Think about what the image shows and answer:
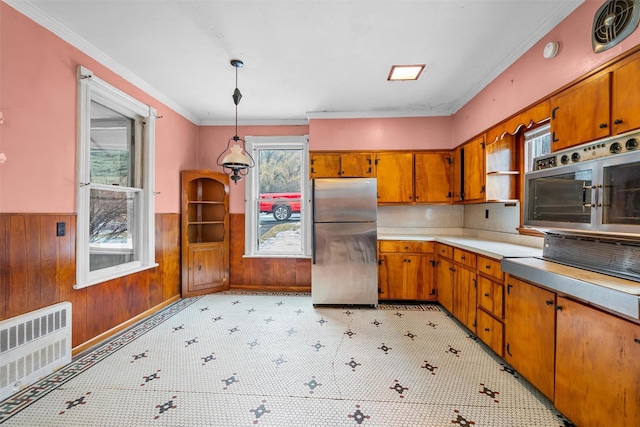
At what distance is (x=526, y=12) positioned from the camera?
1.92 metres

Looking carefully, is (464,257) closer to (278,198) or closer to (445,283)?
(445,283)

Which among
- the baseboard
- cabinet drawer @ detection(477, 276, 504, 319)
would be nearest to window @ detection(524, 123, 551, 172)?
cabinet drawer @ detection(477, 276, 504, 319)

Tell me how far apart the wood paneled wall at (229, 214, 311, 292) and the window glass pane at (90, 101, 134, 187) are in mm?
1593

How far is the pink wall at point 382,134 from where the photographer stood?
12.5ft

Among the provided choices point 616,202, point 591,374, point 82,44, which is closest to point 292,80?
point 82,44

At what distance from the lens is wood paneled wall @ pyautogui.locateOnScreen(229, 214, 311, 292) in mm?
4180

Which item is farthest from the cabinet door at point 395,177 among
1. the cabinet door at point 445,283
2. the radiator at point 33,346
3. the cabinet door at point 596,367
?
the radiator at point 33,346

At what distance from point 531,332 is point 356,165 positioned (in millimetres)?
2643

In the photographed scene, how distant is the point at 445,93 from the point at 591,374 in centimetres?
298

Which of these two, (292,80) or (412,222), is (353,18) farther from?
(412,222)

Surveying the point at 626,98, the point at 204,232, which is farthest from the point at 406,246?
the point at 204,232

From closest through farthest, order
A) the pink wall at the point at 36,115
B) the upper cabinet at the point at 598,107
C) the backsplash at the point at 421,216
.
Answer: the upper cabinet at the point at 598,107 < the pink wall at the point at 36,115 < the backsplash at the point at 421,216

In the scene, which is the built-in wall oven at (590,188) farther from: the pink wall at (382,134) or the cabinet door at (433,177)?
the pink wall at (382,134)

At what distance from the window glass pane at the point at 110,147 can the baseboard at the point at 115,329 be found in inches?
56.8
